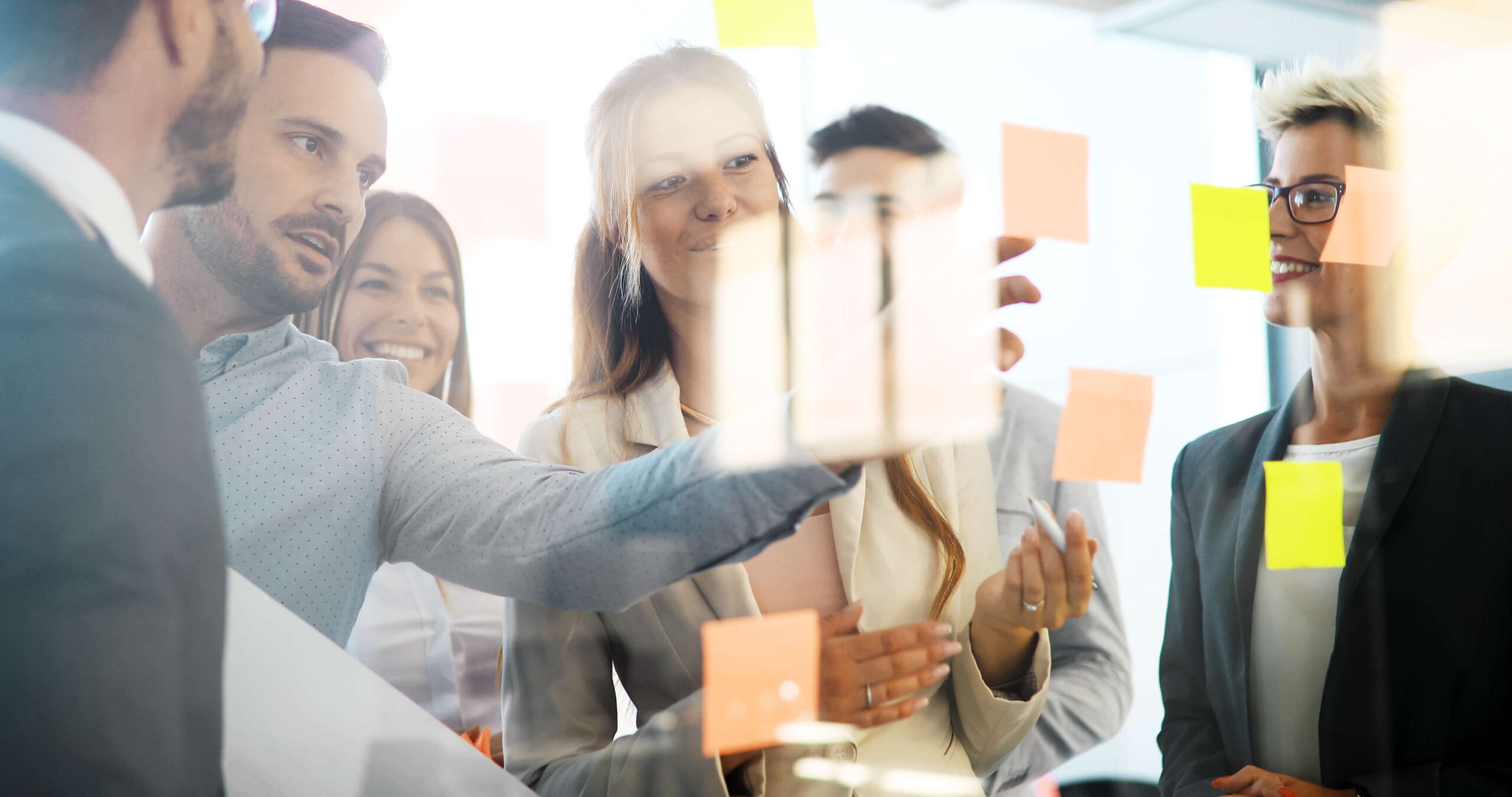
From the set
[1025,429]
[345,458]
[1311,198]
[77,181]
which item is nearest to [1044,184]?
[1025,429]

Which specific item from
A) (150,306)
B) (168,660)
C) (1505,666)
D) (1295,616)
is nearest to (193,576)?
(168,660)

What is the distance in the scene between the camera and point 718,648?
2.66 ft

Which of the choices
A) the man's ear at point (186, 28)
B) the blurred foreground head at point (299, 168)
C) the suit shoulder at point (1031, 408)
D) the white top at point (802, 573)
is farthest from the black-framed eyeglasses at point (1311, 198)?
the man's ear at point (186, 28)

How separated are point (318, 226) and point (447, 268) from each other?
0.10m

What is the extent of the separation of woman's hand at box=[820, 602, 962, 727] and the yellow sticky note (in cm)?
49

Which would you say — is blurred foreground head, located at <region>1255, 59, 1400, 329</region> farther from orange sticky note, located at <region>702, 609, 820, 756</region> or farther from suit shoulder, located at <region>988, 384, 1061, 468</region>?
orange sticky note, located at <region>702, 609, 820, 756</region>

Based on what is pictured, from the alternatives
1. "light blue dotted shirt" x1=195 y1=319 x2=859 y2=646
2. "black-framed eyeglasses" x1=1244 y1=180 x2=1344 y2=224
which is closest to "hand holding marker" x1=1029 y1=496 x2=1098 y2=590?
"light blue dotted shirt" x1=195 y1=319 x2=859 y2=646

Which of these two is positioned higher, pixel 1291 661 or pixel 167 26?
pixel 167 26

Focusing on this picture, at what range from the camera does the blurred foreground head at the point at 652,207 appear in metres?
0.82

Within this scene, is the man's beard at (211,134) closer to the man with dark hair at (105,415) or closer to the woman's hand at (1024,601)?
the man with dark hair at (105,415)

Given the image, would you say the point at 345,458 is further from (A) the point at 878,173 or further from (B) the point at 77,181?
(A) the point at 878,173

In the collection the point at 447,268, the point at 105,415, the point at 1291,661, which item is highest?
the point at 447,268

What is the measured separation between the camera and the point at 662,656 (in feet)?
2.67

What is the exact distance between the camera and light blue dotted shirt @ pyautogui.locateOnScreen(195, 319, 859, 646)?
2.36 feet
